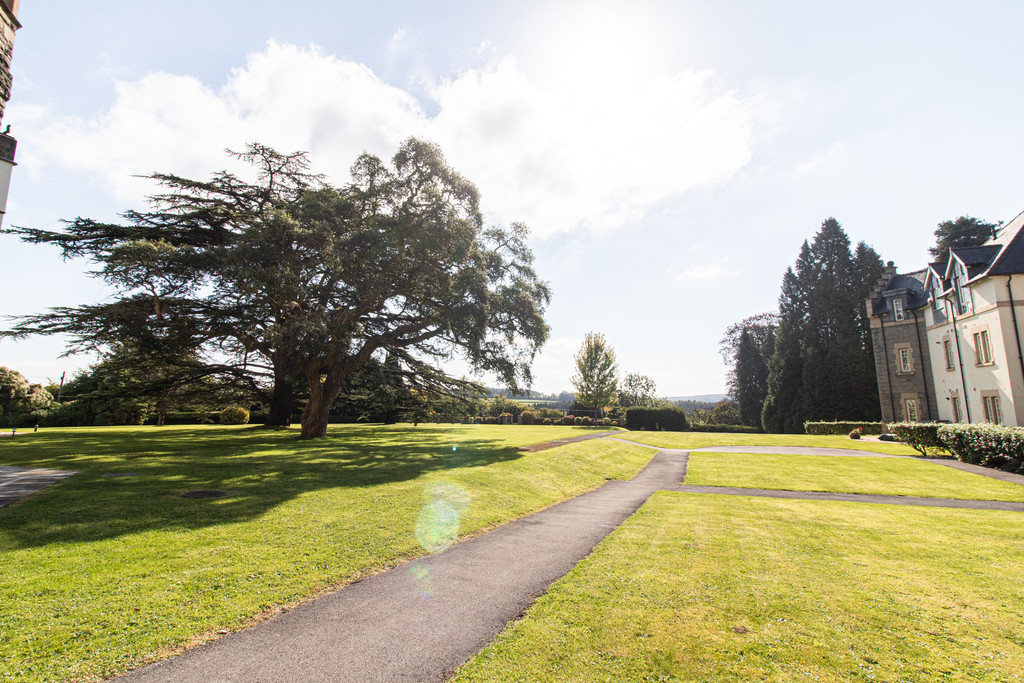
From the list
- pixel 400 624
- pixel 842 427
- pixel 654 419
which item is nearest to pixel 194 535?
pixel 400 624

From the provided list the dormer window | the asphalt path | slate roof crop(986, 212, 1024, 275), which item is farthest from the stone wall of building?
the asphalt path

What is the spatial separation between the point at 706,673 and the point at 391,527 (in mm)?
5626

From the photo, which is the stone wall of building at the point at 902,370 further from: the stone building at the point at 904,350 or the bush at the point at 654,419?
the bush at the point at 654,419

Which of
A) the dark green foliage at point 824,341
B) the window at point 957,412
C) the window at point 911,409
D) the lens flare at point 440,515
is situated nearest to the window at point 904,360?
the window at point 911,409

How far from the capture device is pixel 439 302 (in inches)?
828

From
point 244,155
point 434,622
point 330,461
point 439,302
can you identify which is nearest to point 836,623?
point 434,622

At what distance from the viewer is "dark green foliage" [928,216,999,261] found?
1599 inches

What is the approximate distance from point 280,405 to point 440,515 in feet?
84.5

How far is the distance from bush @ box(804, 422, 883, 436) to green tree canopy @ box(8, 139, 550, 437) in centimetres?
2920

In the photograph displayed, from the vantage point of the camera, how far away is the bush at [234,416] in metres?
37.9

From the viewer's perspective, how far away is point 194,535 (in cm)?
658

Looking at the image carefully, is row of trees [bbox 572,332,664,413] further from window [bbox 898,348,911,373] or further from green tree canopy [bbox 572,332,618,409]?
window [bbox 898,348,911,373]

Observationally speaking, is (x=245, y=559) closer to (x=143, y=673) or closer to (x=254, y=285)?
(x=143, y=673)

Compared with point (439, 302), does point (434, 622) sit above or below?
below
